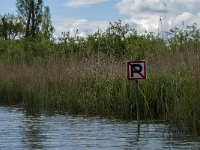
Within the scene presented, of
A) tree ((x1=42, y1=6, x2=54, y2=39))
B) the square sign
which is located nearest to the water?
the square sign

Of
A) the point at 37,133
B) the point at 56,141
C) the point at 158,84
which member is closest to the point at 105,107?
the point at 158,84

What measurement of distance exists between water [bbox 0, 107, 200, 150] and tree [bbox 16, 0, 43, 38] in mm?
37780

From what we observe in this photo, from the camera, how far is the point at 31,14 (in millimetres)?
55000

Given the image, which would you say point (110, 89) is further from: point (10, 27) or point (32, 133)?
point (10, 27)

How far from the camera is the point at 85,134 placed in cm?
1320

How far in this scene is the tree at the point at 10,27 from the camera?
56.3 metres

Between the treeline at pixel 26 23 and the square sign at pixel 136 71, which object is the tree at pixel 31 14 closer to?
the treeline at pixel 26 23

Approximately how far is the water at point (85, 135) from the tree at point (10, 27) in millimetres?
39972

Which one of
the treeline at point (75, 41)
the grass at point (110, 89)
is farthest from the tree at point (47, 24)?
the grass at point (110, 89)

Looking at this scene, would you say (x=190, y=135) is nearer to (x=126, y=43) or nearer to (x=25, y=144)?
(x=25, y=144)

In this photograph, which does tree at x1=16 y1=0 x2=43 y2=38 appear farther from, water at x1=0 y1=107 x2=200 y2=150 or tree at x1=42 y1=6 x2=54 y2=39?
water at x1=0 y1=107 x2=200 y2=150

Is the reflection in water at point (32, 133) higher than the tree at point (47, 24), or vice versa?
the tree at point (47, 24)

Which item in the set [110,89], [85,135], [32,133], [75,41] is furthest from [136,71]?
[75,41]

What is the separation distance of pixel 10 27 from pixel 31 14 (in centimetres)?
330
